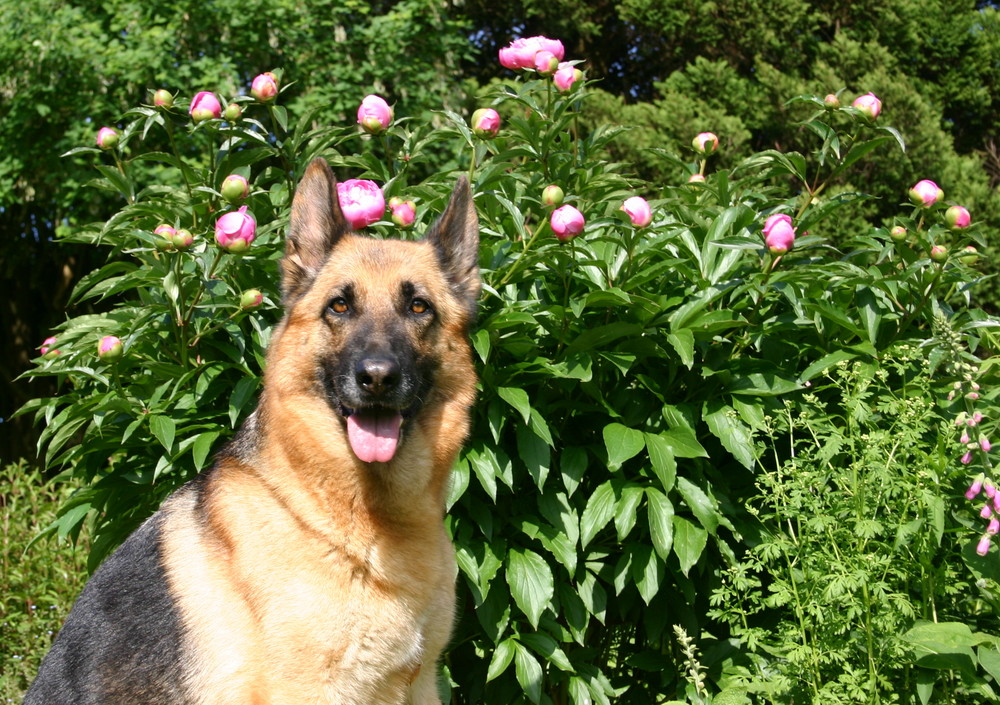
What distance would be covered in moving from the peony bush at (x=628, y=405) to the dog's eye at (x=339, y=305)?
631mm

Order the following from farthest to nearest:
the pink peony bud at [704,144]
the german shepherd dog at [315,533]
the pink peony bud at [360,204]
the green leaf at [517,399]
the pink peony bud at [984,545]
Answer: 1. the pink peony bud at [704,144]
2. the pink peony bud at [360,204]
3. the green leaf at [517,399]
4. the pink peony bud at [984,545]
5. the german shepherd dog at [315,533]

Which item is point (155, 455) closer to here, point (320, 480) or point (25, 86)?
point (320, 480)

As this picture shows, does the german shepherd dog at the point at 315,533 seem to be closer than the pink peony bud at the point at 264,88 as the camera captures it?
Yes

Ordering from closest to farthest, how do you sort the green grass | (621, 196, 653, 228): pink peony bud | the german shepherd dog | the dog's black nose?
the german shepherd dog, the dog's black nose, (621, 196, 653, 228): pink peony bud, the green grass

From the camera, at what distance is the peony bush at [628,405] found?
3.50m

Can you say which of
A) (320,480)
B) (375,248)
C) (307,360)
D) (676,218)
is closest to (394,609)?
(320,480)

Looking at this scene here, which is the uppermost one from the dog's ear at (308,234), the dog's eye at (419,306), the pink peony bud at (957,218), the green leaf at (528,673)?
the pink peony bud at (957,218)

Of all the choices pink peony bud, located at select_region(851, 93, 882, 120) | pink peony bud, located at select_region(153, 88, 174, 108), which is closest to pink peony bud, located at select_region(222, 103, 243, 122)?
pink peony bud, located at select_region(153, 88, 174, 108)

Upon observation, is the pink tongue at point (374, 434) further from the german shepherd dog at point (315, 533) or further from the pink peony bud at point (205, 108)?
the pink peony bud at point (205, 108)

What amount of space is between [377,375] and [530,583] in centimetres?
127

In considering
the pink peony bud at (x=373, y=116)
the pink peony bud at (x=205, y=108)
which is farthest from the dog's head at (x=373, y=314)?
the pink peony bud at (x=205, y=108)

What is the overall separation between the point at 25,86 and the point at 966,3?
39.8 feet

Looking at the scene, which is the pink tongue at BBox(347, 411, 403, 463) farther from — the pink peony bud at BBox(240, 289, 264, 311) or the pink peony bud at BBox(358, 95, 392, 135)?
the pink peony bud at BBox(358, 95, 392, 135)

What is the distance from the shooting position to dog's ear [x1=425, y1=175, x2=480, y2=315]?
369 centimetres
